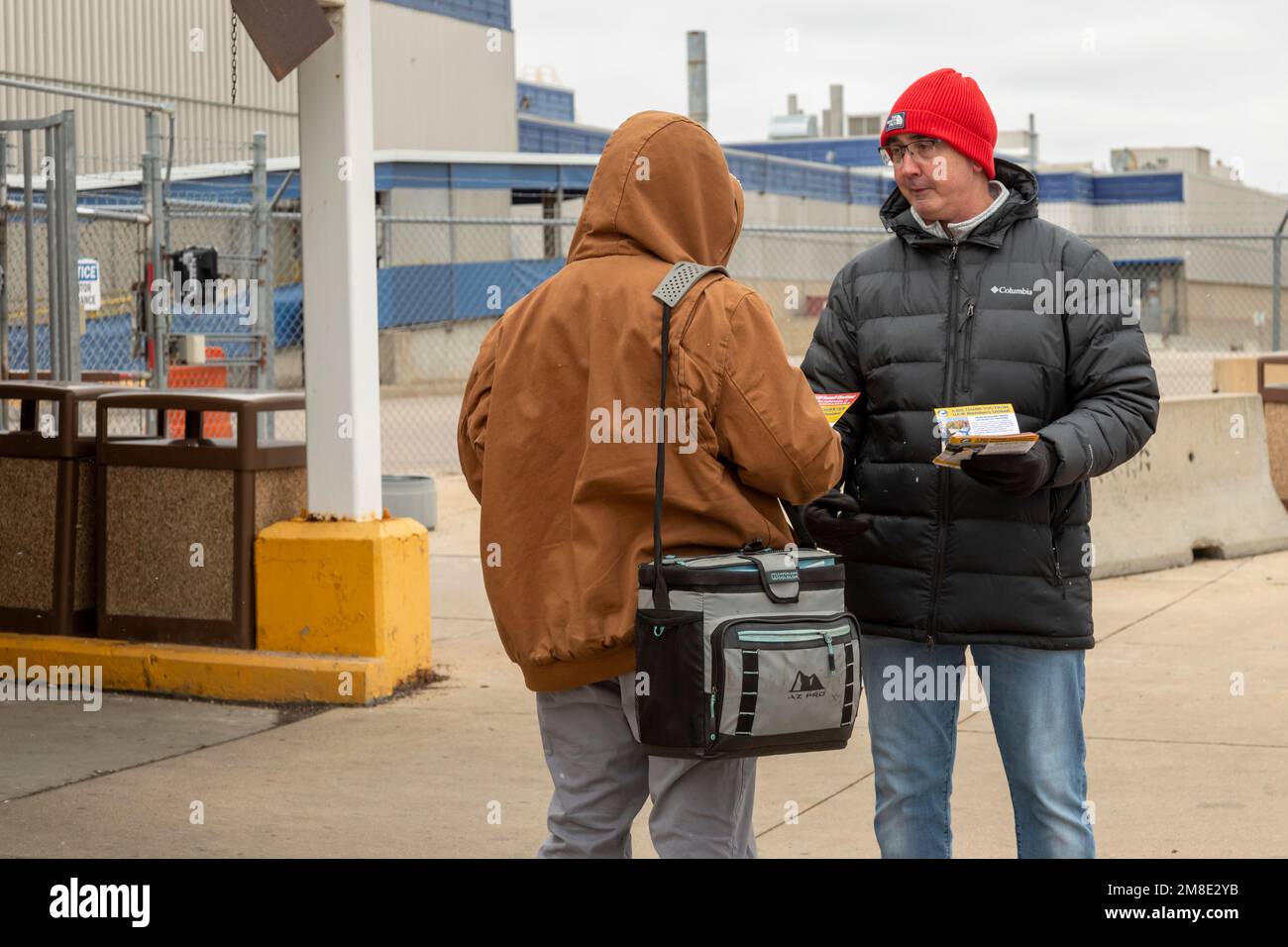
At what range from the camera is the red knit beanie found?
361 cm

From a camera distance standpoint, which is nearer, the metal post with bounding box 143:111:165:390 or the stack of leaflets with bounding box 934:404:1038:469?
the stack of leaflets with bounding box 934:404:1038:469

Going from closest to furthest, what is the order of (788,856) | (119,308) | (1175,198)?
(788,856) < (119,308) < (1175,198)

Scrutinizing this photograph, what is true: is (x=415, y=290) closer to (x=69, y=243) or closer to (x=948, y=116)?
(x=69, y=243)

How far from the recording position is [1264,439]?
35.8ft

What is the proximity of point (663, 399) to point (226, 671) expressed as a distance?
4.08 m

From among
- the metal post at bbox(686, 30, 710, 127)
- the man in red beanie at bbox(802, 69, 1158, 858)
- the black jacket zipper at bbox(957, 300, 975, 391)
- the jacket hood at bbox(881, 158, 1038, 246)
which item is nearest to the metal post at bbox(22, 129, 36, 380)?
the jacket hood at bbox(881, 158, 1038, 246)

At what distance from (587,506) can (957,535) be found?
2.96 feet

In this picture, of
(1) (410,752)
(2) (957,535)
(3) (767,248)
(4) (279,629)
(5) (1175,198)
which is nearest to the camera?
(2) (957,535)

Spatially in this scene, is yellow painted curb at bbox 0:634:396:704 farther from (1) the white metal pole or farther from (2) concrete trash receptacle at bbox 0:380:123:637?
(1) the white metal pole

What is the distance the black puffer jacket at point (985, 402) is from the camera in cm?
356

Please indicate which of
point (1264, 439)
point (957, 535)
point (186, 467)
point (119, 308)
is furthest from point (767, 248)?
point (957, 535)

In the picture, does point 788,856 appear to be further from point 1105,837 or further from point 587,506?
point 587,506

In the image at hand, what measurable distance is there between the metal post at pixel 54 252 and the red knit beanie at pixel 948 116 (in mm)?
5585

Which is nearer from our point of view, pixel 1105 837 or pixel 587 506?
pixel 587 506
